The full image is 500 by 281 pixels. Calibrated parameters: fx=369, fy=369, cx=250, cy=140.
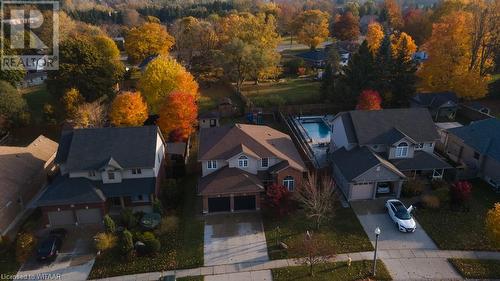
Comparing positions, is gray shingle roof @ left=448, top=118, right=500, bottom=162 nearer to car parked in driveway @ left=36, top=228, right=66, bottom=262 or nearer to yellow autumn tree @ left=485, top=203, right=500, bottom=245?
yellow autumn tree @ left=485, top=203, right=500, bottom=245

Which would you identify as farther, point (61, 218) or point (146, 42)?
point (146, 42)

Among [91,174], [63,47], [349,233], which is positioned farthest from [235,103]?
[349,233]

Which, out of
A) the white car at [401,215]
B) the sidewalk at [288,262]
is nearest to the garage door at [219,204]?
the sidewalk at [288,262]

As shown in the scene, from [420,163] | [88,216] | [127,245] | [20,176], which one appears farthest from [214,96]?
[127,245]

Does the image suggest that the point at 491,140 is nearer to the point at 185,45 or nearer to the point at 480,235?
the point at 480,235

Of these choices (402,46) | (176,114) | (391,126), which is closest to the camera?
(391,126)

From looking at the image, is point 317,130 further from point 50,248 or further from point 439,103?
point 50,248
